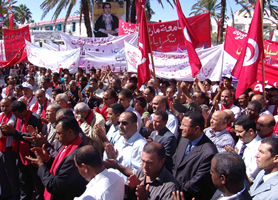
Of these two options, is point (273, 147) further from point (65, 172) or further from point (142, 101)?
point (142, 101)

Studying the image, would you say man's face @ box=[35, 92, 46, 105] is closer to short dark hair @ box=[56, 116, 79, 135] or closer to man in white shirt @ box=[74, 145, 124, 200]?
short dark hair @ box=[56, 116, 79, 135]

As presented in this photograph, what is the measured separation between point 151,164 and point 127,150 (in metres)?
0.76

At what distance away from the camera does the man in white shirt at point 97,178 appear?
2170mm

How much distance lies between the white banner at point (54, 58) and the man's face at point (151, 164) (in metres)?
6.67

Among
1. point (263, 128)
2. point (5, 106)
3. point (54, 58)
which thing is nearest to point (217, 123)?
point (263, 128)

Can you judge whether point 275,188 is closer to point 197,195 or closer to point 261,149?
point 261,149

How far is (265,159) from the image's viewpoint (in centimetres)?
246

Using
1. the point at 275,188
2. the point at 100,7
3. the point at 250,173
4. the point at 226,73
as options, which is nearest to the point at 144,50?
the point at 226,73

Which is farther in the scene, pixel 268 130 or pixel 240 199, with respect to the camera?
pixel 268 130

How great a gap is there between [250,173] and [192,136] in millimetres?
684

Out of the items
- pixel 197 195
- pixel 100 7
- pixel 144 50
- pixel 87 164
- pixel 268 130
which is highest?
pixel 100 7

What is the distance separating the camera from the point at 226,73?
757 centimetres

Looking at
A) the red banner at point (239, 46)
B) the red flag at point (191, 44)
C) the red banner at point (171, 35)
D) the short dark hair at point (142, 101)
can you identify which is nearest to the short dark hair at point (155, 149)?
the short dark hair at point (142, 101)

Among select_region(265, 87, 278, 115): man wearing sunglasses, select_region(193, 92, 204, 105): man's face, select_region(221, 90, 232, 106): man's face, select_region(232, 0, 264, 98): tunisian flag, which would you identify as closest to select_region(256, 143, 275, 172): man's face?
select_region(232, 0, 264, 98): tunisian flag
